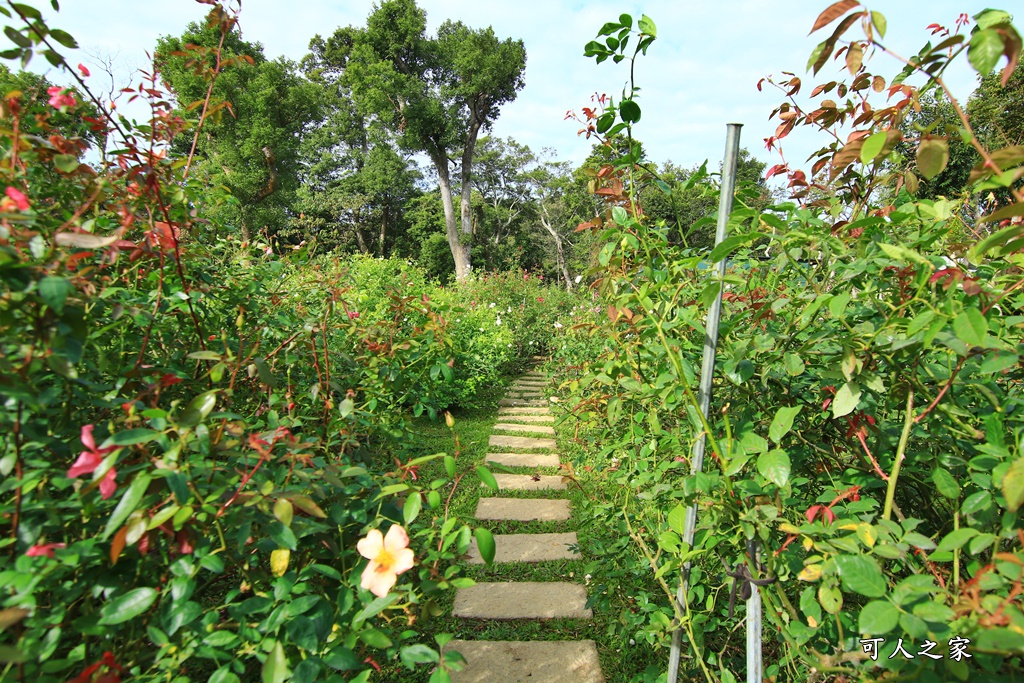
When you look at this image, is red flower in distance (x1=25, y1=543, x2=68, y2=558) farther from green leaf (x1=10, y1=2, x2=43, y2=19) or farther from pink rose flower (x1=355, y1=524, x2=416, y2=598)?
green leaf (x1=10, y1=2, x2=43, y2=19)

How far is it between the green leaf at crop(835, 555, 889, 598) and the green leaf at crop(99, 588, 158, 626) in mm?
729

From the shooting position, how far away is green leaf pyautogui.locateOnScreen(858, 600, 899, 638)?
49cm

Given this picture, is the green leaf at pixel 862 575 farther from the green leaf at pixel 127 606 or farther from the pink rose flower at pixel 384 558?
the green leaf at pixel 127 606

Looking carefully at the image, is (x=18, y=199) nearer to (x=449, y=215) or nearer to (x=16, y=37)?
(x=16, y=37)

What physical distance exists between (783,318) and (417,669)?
1566 mm

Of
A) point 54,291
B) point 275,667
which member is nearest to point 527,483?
point 275,667

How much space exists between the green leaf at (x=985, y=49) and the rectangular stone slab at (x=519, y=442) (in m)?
3.64

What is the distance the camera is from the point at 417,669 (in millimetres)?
1681

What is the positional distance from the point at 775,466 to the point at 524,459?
3081 mm

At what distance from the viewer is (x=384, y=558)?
2.02ft

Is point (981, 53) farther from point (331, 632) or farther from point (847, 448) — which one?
point (331, 632)

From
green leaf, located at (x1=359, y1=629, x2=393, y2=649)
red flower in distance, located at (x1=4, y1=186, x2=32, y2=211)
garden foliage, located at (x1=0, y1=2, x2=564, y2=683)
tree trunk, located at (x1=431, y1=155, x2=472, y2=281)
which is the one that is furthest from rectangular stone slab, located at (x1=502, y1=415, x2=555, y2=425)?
tree trunk, located at (x1=431, y1=155, x2=472, y2=281)

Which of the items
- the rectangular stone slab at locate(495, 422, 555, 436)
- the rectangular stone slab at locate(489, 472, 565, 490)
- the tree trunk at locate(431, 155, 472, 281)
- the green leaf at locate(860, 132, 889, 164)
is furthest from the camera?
the tree trunk at locate(431, 155, 472, 281)

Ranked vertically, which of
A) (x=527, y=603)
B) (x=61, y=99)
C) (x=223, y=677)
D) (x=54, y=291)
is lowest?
(x=527, y=603)
